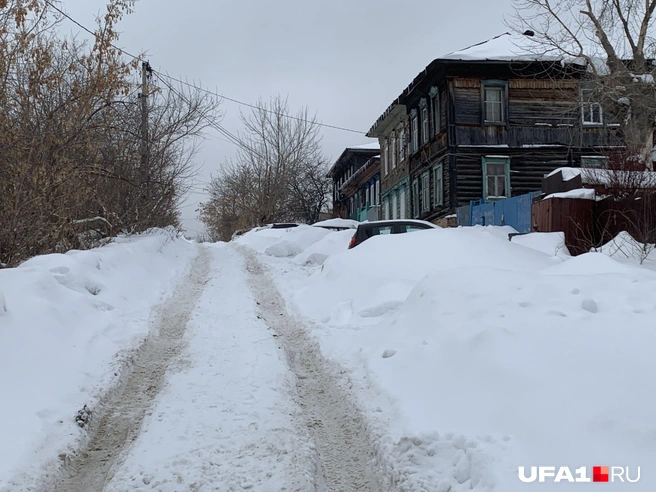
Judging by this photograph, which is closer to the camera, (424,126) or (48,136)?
(48,136)

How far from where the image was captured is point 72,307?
7418mm

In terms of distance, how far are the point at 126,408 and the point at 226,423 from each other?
3.80ft

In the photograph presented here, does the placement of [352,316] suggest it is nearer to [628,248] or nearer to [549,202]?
[628,248]

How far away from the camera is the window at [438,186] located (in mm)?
25475

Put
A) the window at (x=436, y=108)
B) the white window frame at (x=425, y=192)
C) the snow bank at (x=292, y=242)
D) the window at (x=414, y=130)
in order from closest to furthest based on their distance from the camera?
the snow bank at (x=292, y=242), the window at (x=436, y=108), the white window frame at (x=425, y=192), the window at (x=414, y=130)

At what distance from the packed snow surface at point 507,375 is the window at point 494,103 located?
1791 cm

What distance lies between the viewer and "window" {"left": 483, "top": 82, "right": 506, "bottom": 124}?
24359 mm

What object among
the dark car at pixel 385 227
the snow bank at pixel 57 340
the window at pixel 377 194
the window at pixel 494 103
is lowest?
the snow bank at pixel 57 340

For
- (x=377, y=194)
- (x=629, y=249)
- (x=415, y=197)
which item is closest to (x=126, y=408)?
(x=629, y=249)

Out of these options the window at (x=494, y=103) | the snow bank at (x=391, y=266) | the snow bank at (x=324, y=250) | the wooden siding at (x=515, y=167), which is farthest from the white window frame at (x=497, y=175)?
the snow bank at (x=391, y=266)

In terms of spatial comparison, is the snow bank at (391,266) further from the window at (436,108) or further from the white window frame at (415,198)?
the white window frame at (415,198)

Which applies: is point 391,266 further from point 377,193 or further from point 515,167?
point 377,193

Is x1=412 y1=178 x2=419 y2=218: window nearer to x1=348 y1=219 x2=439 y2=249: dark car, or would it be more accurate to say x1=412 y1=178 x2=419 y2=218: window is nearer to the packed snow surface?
x1=348 y1=219 x2=439 y2=249: dark car

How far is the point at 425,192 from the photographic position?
92.7 feet
